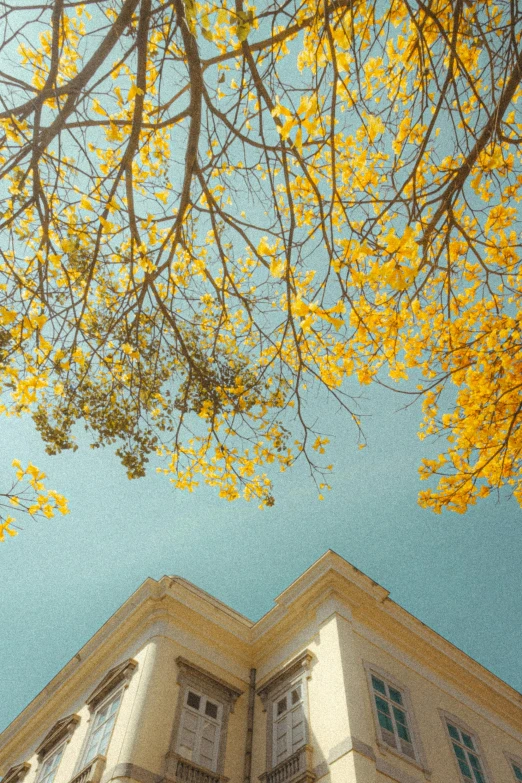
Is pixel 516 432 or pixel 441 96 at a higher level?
pixel 516 432

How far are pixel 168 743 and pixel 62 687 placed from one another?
541 centimetres

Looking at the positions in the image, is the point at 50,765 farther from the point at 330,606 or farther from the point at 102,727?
the point at 330,606

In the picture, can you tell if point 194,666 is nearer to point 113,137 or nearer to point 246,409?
point 246,409

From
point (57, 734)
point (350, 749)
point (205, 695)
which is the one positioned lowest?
point (350, 749)

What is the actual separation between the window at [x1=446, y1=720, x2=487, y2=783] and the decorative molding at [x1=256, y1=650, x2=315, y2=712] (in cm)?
319

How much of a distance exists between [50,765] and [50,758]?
0.85ft

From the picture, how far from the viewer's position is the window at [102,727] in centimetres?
971

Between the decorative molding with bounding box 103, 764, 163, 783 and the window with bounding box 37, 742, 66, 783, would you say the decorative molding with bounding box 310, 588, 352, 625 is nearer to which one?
the decorative molding with bounding box 103, 764, 163, 783

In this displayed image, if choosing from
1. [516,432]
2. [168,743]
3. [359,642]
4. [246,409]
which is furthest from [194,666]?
[516,432]

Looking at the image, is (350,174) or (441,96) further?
(350,174)

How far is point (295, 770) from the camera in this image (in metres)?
8.74

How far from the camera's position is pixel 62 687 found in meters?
13.2

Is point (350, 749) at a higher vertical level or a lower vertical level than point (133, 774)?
higher

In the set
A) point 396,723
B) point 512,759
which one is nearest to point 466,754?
point 512,759
